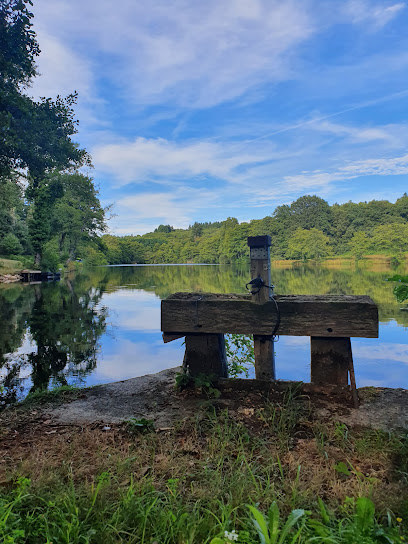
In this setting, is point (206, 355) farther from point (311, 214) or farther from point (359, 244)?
point (311, 214)

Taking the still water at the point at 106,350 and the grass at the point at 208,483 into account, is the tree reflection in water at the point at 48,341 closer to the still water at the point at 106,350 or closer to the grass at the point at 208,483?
the still water at the point at 106,350

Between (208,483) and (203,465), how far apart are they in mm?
289

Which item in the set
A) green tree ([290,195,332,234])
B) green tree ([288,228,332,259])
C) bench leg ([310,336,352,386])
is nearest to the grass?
bench leg ([310,336,352,386])

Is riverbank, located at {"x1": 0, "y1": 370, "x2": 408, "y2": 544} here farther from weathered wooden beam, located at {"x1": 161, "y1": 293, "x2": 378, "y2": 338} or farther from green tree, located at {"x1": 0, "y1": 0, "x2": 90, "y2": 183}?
green tree, located at {"x1": 0, "y1": 0, "x2": 90, "y2": 183}

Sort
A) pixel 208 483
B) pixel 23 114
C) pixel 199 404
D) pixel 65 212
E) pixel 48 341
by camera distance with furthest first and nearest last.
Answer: pixel 65 212
pixel 23 114
pixel 48 341
pixel 199 404
pixel 208 483

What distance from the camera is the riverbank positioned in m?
1.94

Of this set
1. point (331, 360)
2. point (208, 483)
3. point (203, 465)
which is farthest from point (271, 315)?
point (208, 483)

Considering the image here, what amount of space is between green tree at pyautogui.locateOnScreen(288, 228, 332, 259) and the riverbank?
4265 cm

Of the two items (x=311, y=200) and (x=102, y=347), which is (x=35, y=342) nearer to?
(x=102, y=347)

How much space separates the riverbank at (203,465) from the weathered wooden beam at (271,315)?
0.65 meters

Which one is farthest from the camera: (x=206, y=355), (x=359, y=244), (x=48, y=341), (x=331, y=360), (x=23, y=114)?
(x=359, y=244)

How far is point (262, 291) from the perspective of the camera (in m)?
4.27

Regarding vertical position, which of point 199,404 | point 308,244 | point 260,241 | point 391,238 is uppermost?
point 391,238

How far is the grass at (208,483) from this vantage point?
74.2 inches
